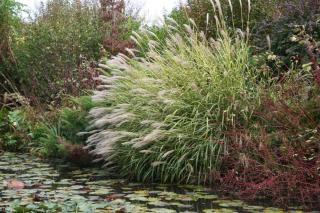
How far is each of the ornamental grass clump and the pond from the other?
0.33m

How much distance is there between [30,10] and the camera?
54.0ft

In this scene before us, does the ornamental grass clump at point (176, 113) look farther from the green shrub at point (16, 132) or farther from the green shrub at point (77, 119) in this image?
the green shrub at point (16, 132)

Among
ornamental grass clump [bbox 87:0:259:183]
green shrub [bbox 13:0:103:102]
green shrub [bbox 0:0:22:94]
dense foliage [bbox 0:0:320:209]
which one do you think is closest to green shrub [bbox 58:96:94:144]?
dense foliage [bbox 0:0:320:209]

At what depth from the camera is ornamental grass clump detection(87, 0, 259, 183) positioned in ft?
23.9

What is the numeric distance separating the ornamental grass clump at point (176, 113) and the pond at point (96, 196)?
1.07 ft

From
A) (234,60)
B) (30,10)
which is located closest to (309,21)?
(234,60)

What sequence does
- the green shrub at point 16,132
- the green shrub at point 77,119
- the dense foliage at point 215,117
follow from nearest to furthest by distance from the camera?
the dense foliage at point 215,117, the green shrub at point 77,119, the green shrub at point 16,132

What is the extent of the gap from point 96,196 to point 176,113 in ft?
5.87

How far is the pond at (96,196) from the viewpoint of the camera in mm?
5754

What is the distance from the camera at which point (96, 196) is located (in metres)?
6.41

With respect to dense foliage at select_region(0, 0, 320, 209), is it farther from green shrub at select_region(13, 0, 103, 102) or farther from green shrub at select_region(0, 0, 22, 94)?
green shrub at select_region(0, 0, 22, 94)

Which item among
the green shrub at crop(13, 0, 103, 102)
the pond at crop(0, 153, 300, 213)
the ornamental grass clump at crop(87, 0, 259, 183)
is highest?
the green shrub at crop(13, 0, 103, 102)

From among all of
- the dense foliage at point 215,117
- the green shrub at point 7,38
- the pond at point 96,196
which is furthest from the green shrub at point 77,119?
the green shrub at point 7,38

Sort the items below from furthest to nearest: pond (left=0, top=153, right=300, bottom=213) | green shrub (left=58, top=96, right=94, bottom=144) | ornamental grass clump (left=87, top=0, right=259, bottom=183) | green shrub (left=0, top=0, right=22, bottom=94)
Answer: green shrub (left=0, top=0, right=22, bottom=94) < green shrub (left=58, top=96, right=94, bottom=144) < ornamental grass clump (left=87, top=0, right=259, bottom=183) < pond (left=0, top=153, right=300, bottom=213)
